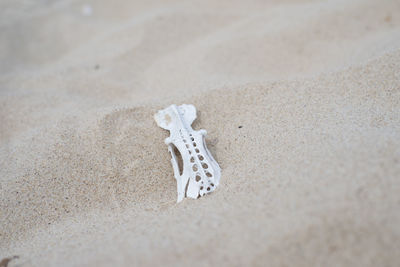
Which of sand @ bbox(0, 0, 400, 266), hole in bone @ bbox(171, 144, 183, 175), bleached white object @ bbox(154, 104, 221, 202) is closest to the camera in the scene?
sand @ bbox(0, 0, 400, 266)

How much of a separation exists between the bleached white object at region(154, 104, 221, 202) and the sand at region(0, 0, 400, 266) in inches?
2.5

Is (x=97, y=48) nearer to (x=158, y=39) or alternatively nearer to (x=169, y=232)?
(x=158, y=39)

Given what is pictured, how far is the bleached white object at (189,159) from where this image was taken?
68.8 inches

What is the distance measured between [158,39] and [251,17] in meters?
1.13

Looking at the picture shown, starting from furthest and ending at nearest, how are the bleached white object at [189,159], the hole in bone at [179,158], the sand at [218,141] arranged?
the hole in bone at [179,158] → the bleached white object at [189,159] → the sand at [218,141]

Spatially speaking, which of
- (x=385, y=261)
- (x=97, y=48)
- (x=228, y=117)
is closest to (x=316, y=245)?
(x=385, y=261)

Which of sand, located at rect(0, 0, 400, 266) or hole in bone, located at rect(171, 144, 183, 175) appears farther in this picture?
hole in bone, located at rect(171, 144, 183, 175)

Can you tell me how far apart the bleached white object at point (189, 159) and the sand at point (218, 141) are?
0.06 m

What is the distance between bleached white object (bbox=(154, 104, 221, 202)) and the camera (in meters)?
1.75

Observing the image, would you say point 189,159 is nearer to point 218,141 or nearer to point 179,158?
point 179,158

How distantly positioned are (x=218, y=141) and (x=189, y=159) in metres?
0.35

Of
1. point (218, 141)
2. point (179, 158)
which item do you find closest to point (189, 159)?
point (179, 158)

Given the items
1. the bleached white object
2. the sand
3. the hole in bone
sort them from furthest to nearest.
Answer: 1. the hole in bone
2. the bleached white object
3. the sand

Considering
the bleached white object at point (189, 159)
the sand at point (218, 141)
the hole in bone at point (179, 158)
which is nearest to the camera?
the sand at point (218, 141)
